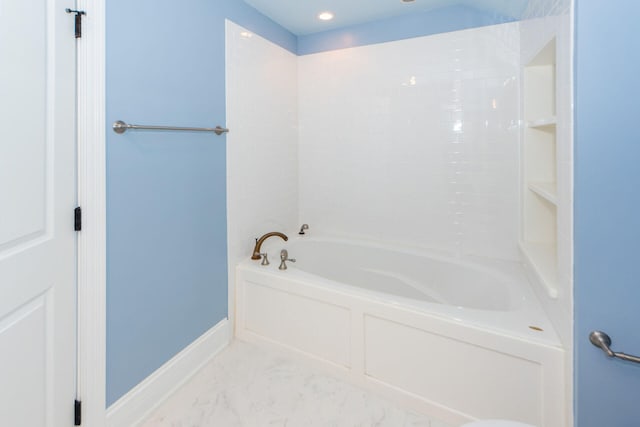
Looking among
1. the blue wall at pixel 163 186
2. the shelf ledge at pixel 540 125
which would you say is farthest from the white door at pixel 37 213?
the shelf ledge at pixel 540 125

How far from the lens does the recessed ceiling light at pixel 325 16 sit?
2467 millimetres

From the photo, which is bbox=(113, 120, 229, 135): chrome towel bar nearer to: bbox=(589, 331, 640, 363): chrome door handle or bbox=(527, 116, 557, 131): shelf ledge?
bbox=(527, 116, 557, 131): shelf ledge

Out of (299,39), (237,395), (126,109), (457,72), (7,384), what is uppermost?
(299,39)

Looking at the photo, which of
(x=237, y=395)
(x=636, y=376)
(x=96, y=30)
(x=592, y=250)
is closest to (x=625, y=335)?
(x=636, y=376)

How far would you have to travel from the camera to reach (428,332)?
161 cm

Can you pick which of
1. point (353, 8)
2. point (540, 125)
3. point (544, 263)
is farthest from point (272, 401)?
point (353, 8)

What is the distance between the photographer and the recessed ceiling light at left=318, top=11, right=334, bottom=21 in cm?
247

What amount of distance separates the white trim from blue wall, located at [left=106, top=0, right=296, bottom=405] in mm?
42

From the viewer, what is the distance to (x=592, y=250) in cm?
112

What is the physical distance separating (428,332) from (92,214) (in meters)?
1.64

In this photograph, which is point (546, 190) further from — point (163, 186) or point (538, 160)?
point (163, 186)

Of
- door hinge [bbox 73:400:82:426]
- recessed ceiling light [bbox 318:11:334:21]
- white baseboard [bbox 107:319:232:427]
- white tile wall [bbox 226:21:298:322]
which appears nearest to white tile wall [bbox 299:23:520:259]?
white tile wall [bbox 226:21:298:322]

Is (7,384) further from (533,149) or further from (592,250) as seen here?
(533,149)

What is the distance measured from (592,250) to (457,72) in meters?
1.68
